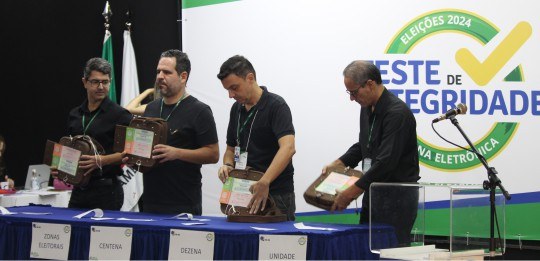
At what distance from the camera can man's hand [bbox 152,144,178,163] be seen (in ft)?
12.6

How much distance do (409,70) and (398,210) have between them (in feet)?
6.64

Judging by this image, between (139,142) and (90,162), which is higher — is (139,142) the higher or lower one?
the higher one

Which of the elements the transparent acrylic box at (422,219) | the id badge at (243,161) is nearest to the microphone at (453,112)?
the transparent acrylic box at (422,219)

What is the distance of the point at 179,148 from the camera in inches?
156

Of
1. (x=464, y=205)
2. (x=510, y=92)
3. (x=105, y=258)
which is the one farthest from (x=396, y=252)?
(x=510, y=92)

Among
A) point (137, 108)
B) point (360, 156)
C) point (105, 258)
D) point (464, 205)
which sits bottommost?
point (105, 258)

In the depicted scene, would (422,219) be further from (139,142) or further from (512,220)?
(512,220)

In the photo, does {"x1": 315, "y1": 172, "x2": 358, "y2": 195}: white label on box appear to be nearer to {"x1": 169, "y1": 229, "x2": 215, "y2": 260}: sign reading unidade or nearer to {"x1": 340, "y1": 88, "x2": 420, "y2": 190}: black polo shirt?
{"x1": 340, "y1": 88, "x2": 420, "y2": 190}: black polo shirt

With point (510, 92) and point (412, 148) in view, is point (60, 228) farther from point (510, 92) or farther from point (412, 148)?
point (510, 92)

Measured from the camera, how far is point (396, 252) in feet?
10.4

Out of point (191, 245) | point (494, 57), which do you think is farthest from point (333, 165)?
point (494, 57)

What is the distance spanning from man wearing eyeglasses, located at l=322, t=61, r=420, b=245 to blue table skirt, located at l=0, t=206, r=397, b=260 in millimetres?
131

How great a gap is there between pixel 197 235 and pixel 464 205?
1132mm

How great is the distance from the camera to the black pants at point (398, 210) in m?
3.40
